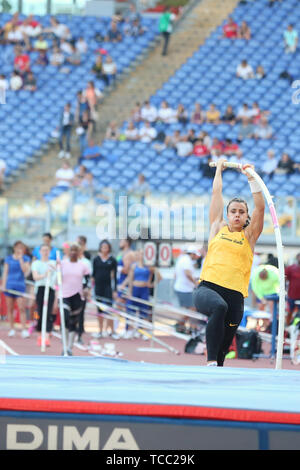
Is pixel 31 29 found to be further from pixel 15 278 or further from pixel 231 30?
pixel 15 278

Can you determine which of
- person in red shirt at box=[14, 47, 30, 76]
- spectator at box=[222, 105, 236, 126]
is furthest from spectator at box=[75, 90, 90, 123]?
spectator at box=[222, 105, 236, 126]

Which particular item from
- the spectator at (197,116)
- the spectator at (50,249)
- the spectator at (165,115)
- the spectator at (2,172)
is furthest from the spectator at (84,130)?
the spectator at (50,249)

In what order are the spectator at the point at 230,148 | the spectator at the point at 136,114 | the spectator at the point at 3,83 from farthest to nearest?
the spectator at the point at 3,83 < the spectator at the point at 136,114 < the spectator at the point at 230,148

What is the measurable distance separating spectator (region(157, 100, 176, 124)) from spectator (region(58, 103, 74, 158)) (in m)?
2.37

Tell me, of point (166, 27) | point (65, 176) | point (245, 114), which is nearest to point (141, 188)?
point (65, 176)

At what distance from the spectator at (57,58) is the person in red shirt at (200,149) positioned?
6306 millimetres

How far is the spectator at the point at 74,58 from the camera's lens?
2842cm

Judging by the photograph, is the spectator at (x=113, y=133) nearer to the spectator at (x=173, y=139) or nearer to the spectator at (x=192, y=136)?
the spectator at (x=173, y=139)

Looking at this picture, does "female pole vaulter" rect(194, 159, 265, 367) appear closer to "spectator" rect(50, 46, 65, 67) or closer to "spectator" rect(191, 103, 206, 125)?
"spectator" rect(191, 103, 206, 125)

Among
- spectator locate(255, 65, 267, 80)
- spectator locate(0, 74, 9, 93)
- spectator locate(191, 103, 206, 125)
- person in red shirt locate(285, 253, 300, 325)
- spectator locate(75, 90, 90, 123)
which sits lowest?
person in red shirt locate(285, 253, 300, 325)

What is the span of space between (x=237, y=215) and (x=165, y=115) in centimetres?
1849

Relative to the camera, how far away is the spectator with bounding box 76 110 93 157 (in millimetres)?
25562

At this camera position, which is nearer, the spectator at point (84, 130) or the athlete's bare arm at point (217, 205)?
the athlete's bare arm at point (217, 205)

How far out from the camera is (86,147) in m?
25.5
